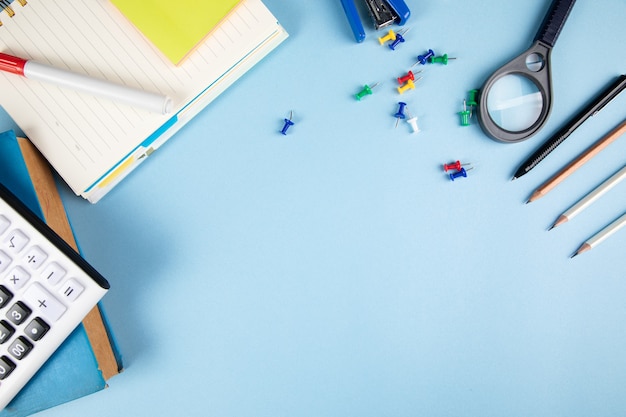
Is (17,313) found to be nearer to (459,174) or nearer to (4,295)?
(4,295)

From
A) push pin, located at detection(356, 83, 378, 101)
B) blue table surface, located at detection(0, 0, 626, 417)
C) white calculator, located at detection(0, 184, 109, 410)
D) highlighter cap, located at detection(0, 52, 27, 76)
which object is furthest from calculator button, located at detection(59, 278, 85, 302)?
push pin, located at detection(356, 83, 378, 101)

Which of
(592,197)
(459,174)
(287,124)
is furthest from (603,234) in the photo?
(287,124)

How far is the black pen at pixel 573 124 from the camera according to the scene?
0.59 metres

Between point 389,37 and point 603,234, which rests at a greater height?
point 389,37

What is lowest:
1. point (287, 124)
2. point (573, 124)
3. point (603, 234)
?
point (603, 234)

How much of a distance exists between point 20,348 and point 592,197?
0.64 metres

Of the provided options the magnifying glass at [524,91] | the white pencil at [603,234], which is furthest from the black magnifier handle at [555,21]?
the white pencil at [603,234]

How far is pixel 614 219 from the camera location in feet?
2.03

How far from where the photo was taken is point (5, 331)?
1.54 ft

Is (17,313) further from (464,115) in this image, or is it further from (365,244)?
(464,115)

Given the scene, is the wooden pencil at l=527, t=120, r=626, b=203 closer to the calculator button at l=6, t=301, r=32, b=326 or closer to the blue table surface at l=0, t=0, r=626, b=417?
the blue table surface at l=0, t=0, r=626, b=417

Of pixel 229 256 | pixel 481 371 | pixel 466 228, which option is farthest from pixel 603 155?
pixel 229 256

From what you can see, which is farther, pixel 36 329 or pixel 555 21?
pixel 555 21

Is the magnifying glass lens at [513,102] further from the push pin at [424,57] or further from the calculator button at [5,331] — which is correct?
the calculator button at [5,331]
